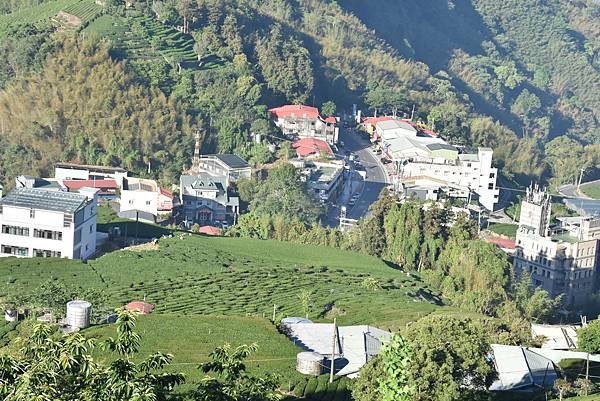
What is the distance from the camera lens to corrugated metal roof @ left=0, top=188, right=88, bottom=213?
28.0 meters

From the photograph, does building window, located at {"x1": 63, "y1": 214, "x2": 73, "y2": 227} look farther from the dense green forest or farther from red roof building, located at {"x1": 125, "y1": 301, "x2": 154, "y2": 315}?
the dense green forest

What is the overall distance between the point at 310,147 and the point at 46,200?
70.9ft

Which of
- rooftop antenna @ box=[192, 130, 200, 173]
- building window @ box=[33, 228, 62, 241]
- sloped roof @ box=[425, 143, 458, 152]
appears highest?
sloped roof @ box=[425, 143, 458, 152]

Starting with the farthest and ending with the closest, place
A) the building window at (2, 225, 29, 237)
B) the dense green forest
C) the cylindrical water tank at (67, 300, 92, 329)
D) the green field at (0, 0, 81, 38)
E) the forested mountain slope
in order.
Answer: the forested mountain slope, the green field at (0, 0, 81, 38), the dense green forest, the building window at (2, 225, 29, 237), the cylindrical water tank at (67, 300, 92, 329)

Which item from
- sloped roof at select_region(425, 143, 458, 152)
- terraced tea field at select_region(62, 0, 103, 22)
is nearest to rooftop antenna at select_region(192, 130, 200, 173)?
terraced tea field at select_region(62, 0, 103, 22)

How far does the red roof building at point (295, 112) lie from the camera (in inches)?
2042

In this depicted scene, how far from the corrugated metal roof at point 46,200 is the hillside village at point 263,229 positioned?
0.07 metres

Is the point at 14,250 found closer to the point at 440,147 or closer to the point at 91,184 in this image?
the point at 91,184

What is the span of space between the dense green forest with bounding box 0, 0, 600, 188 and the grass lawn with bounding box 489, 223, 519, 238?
926 cm

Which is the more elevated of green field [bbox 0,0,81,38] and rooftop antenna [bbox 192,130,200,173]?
green field [bbox 0,0,81,38]

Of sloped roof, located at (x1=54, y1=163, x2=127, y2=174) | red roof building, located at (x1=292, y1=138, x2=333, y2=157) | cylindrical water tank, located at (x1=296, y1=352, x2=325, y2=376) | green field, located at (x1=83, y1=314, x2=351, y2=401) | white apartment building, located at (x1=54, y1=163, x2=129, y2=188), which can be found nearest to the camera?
green field, located at (x1=83, y1=314, x2=351, y2=401)

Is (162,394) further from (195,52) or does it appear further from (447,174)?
(195,52)

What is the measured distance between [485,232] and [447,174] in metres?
4.99

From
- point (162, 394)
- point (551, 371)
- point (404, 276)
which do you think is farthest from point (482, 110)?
point (162, 394)
